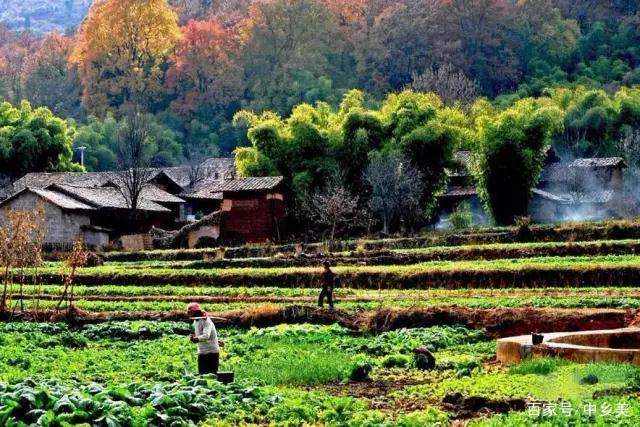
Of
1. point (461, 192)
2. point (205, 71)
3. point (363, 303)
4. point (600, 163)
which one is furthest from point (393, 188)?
point (205, 71)

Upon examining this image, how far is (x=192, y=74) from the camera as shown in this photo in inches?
4144

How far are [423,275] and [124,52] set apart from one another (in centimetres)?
7825

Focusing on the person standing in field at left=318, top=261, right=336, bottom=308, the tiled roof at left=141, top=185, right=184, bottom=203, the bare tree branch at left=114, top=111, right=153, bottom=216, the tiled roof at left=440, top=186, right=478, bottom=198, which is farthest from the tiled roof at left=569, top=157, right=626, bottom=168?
the person standing in field at left=318, top=261, right=336, bottom=308

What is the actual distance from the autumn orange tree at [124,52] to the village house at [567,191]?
161ft

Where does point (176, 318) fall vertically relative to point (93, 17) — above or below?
below

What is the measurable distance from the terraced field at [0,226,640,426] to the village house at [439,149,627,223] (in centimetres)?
1806

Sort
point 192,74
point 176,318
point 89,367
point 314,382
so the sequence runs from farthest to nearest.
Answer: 1. point 192,74
2. point 176,318
3. point 89,367
4. point 314,382

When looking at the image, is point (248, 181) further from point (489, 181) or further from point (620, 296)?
point (620, 296)

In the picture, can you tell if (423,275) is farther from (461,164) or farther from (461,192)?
(461,192)

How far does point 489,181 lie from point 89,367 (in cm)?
3840

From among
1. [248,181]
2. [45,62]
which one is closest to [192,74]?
[45,62]

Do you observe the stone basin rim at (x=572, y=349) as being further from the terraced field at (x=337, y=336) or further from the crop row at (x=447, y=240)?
the crop row at (x=447, y=240)

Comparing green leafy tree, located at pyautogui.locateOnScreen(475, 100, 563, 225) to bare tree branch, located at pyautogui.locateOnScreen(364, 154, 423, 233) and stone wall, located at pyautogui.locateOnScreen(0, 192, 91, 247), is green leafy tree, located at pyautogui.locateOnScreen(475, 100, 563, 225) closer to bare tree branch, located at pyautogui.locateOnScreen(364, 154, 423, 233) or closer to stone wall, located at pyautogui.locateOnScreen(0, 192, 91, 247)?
bare tree branch, located at pyautogui.locateOnScreen(364, 154, 423, 233)

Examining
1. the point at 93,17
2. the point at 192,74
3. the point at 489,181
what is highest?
the point at 93,17
